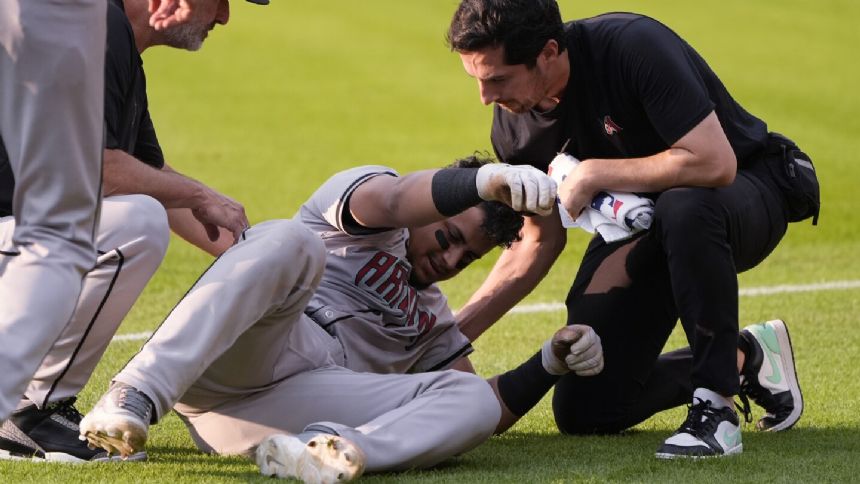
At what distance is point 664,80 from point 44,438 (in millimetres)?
2077

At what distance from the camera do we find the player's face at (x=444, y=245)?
14.5ft

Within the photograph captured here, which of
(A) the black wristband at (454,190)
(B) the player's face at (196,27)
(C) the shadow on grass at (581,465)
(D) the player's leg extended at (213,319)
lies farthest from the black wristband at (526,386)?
(B) the player's face at (196,27)

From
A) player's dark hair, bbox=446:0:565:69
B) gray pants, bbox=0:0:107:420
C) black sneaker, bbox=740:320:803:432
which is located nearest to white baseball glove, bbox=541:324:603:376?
black sneaker, bbox=740:320:803:432

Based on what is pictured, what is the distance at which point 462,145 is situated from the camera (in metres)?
13.3

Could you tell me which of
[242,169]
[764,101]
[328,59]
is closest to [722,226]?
[242,169]

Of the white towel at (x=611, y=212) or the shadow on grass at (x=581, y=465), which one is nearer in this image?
the shadow on grass at (x=581, y=465)

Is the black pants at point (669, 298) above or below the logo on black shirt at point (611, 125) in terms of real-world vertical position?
below

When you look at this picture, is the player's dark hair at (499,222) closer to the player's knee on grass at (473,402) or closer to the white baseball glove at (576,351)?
the white baseball glove at (576,351)

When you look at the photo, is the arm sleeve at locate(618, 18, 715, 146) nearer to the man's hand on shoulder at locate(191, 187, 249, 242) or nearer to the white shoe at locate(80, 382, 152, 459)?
the man's hand on shoulder at locate(191, 187, 249, 242)

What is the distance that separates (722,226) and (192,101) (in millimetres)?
12029

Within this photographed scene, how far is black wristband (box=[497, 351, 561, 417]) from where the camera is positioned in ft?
14.3

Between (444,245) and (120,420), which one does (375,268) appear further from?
(120,420)

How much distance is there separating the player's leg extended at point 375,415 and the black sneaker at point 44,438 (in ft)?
0.89

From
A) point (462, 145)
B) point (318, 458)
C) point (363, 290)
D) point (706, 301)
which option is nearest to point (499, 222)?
point (363, 290)
